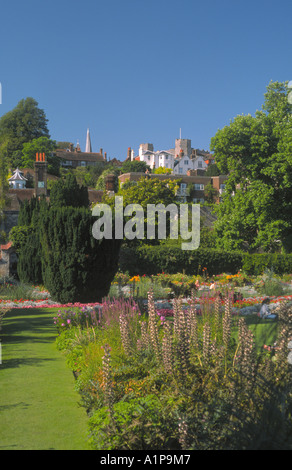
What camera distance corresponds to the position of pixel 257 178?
86.6 feet

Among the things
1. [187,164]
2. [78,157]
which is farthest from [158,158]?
[78,157]

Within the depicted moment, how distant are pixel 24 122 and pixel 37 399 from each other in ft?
212

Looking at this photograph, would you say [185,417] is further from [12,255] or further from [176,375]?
[12,255]

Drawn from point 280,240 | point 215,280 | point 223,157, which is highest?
point 223,157

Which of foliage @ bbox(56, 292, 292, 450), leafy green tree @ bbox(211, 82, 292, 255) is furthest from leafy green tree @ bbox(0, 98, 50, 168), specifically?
foliage @ bbox(56, 292, 292, 450)

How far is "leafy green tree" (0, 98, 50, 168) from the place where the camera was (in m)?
64.6

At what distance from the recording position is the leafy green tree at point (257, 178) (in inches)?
973

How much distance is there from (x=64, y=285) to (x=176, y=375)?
825 cm

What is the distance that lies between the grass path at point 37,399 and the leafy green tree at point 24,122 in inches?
2356

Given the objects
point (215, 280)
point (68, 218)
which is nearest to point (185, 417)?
point (68, 218)

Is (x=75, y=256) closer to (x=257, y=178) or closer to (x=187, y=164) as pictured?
(x=257, y=178)

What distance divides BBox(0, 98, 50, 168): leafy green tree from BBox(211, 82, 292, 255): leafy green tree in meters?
44.5

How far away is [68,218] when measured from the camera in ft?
40.5
